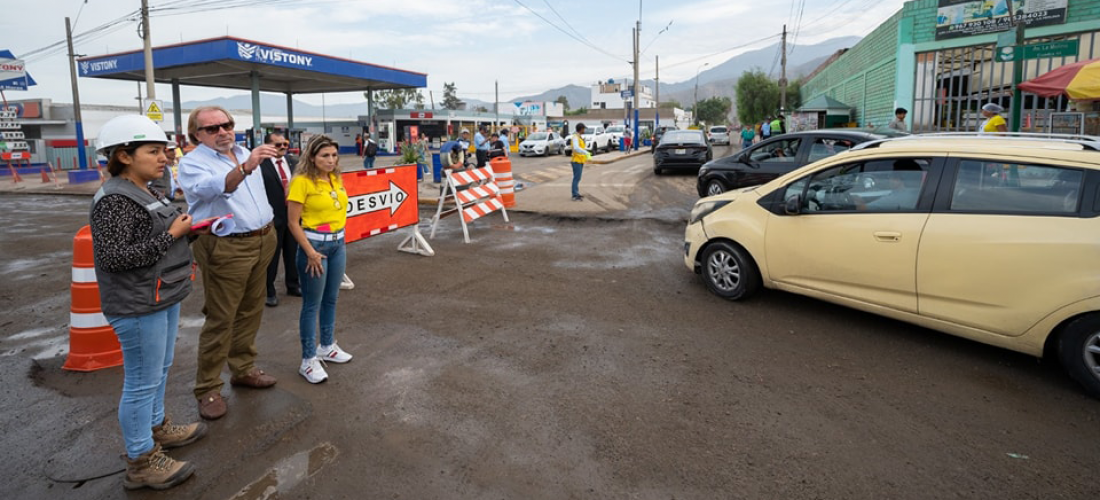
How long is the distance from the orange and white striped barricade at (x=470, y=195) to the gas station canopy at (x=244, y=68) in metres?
18.9

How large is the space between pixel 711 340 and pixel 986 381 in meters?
1.94

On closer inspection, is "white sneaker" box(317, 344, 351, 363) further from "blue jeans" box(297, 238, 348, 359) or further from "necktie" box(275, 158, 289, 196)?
"necktie" box(275, 158, 289, 196)

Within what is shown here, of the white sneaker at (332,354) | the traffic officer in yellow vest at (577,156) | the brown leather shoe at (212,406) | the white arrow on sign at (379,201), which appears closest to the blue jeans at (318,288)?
the white sneaker at (332,354)

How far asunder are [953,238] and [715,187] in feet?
27.5

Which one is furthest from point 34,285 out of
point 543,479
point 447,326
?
point 543,479

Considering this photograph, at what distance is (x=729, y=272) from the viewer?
21.0 ft

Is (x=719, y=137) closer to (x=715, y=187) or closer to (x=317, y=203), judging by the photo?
(x=715, y=187)

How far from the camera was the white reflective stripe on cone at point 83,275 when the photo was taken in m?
4.84

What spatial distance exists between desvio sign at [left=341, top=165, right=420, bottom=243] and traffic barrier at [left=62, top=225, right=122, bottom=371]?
290 cm

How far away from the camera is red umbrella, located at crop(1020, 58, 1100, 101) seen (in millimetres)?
10359

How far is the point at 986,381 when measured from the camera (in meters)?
4.43

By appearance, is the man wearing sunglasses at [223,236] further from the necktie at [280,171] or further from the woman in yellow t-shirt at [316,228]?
the necktie at [280,171]

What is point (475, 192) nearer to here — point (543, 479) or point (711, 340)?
point (711, 340)

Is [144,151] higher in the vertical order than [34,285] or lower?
higher
